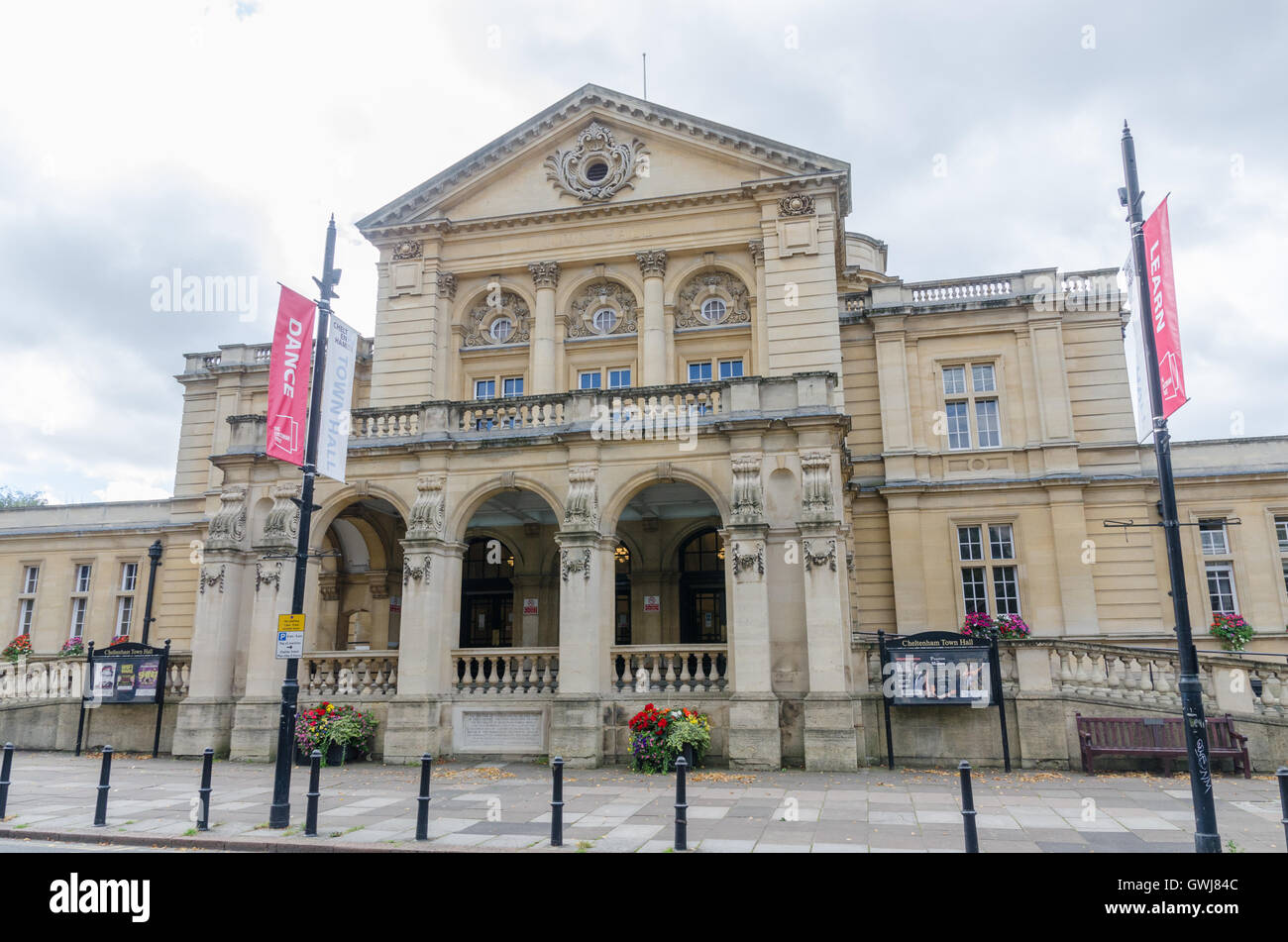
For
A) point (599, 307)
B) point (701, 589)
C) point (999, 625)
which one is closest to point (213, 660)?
point (701, 589)

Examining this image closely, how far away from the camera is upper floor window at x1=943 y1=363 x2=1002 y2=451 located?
27.5m

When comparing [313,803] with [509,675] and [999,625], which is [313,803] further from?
[999,625]

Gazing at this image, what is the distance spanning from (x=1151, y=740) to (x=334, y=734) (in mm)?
17053

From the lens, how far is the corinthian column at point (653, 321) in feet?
84.2

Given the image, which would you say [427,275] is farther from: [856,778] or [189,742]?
[856,778]

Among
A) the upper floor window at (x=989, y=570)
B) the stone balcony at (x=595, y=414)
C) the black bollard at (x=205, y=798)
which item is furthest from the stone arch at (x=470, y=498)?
the upper floor window at (x=989, y=570)

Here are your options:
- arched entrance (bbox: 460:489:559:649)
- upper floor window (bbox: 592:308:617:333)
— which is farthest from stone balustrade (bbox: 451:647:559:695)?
upper floor window (bbox: 592:308:617:333)

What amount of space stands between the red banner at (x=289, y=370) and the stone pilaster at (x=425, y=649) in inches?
229

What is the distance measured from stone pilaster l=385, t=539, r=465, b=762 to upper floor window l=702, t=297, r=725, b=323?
1124 centimetres

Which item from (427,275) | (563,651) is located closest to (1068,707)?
(563,651)

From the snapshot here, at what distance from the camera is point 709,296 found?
26.8 metres

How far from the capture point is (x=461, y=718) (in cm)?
1950

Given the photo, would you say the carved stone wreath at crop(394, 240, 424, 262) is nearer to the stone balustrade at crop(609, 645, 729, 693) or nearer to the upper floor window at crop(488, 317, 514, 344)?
the upper floor window at crop(488, 317, 514, 344)
